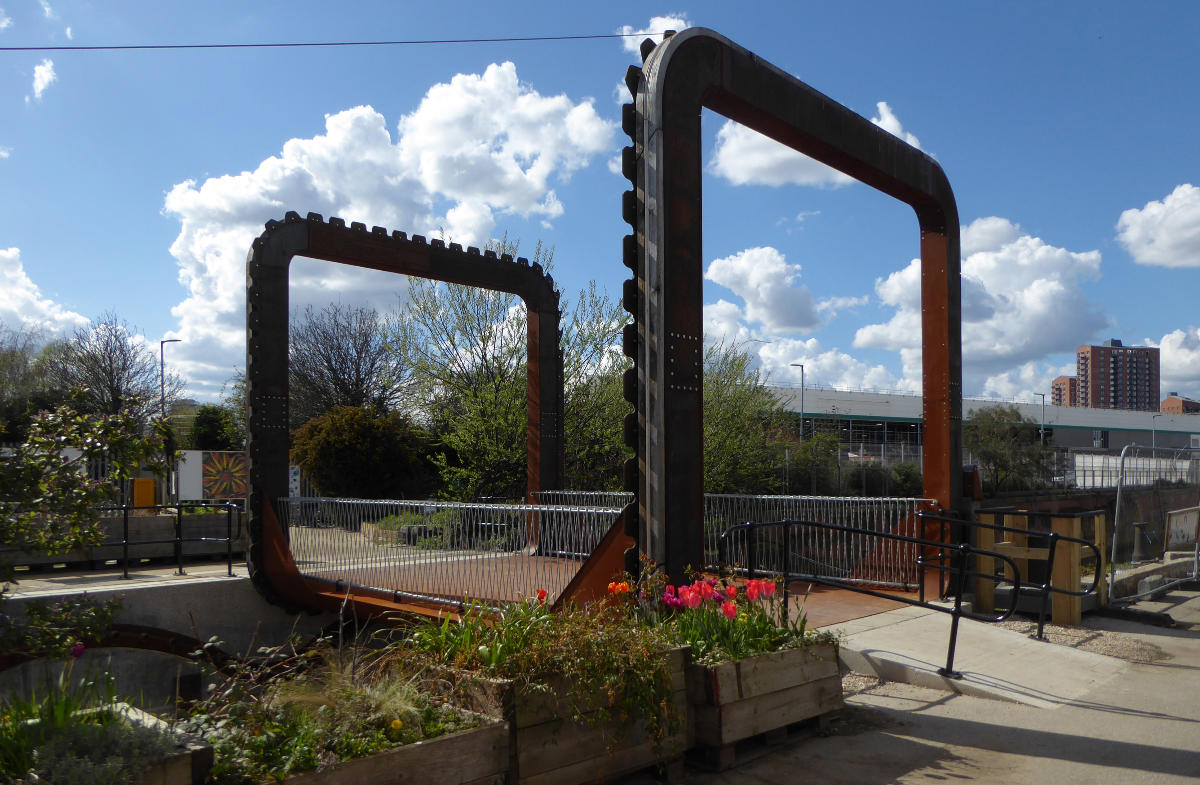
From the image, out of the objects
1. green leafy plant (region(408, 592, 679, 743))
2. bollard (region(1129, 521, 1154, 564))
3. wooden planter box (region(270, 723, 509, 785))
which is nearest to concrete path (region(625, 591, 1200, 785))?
green leafy plant (region(408, 592, 679, 743))

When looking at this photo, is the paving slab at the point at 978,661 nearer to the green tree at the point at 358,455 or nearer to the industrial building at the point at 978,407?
the green tree at the point at 358,455

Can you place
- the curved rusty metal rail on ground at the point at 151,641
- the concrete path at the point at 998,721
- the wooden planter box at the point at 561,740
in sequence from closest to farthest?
the wooden planter box at the point at 561,740
the concrete path at the point at 998,721
the curved rusty metal rail on ground at the point at 151,641

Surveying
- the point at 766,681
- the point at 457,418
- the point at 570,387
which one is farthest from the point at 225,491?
the point at 766,681

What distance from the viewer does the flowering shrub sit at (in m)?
5.48

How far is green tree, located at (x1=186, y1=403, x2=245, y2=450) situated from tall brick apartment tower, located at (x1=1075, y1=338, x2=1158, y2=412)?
6154 inches

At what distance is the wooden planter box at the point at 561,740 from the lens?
14.3 ft

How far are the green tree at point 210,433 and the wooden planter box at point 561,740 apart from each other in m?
36.5

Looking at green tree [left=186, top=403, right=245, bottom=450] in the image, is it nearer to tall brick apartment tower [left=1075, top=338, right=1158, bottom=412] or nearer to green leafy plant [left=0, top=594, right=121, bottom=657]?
green leafy plant [left=0, top=594, right=121, bottom=657]

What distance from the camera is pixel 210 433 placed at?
38875 millimetres

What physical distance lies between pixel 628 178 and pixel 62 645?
499 cm

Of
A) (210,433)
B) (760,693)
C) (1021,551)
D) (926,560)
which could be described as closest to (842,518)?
(926,560)

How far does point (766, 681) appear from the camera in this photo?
545cm

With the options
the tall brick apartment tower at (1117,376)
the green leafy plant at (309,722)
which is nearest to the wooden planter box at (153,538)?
the green leafy plant at (309,722)

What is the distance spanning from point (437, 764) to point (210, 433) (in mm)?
38466
